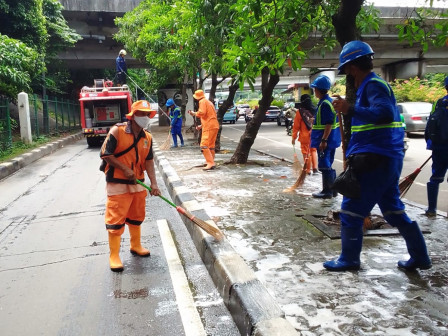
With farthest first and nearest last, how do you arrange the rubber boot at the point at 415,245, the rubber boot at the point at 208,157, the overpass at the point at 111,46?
the overpass at the point at 111,46
the rubber boot at the point at 208,157
the rubber boot at the point at 415,245

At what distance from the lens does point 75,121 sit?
27.3 m

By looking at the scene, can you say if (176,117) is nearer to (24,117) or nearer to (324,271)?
(24,117)

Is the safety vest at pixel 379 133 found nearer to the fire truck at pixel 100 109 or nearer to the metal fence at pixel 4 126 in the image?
the metal fence at pixel 4 126

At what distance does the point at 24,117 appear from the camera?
15570 mm

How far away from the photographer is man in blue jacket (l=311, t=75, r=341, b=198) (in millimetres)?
6309

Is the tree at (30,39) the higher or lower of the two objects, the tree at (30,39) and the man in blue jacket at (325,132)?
the higher

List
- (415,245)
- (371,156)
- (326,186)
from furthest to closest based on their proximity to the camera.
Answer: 1. (326,186)
2. (415,245)
3. (371,156)

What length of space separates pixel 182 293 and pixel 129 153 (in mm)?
1527

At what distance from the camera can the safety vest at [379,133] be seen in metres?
3.30

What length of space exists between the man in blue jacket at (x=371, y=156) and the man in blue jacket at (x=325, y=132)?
9.01 ft

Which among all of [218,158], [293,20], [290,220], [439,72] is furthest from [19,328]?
[439,72]

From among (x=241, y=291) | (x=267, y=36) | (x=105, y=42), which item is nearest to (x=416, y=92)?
(x=105, y=42)

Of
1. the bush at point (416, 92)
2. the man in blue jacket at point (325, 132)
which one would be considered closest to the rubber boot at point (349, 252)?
the man in blue jacket at point (325, 132)

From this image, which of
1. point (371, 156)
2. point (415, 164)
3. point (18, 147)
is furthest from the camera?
point (18, 147)
